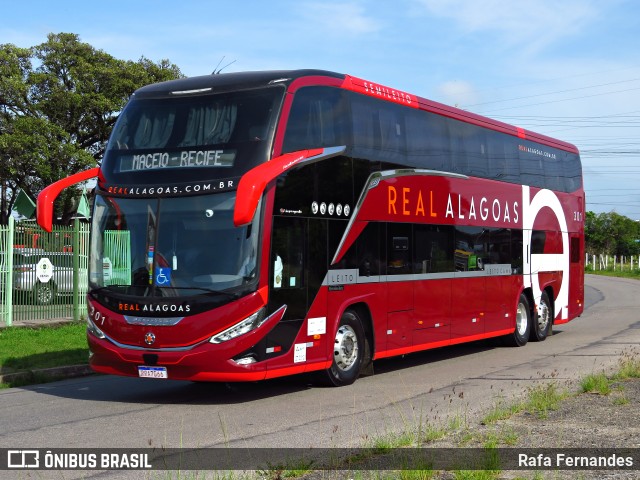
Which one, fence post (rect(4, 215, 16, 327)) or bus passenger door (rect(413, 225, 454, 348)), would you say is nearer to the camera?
bus passenger door (rect(413, 225, 454, 348))

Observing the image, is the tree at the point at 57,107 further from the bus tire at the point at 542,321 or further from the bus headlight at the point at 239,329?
the bus headlight at the point at 239,329

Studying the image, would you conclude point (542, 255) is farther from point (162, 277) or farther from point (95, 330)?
point (95, 330)

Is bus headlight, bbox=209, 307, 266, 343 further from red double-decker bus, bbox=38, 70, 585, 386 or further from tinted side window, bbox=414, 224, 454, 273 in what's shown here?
tinted side window, bbox=414, 224, 454, 273

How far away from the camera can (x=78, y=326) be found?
21.0m

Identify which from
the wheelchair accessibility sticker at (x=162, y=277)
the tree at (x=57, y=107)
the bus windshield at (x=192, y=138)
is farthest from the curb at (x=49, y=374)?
the tree at (x=57, y=107)

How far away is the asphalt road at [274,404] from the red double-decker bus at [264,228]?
513 millimetres

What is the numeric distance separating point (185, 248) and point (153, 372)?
1548mm

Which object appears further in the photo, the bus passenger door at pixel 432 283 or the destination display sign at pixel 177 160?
the bus passenger door at pixel 432 283

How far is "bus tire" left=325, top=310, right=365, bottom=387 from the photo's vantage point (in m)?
13.0

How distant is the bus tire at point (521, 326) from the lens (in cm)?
1936

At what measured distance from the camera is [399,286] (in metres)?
14.6

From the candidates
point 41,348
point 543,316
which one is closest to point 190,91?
point 41,348

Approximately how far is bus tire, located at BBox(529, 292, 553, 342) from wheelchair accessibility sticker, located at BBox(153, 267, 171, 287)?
424 inches

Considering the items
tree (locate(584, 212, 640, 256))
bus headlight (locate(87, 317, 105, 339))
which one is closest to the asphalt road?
bus headlight (locate(87, 317, 105, 339))
